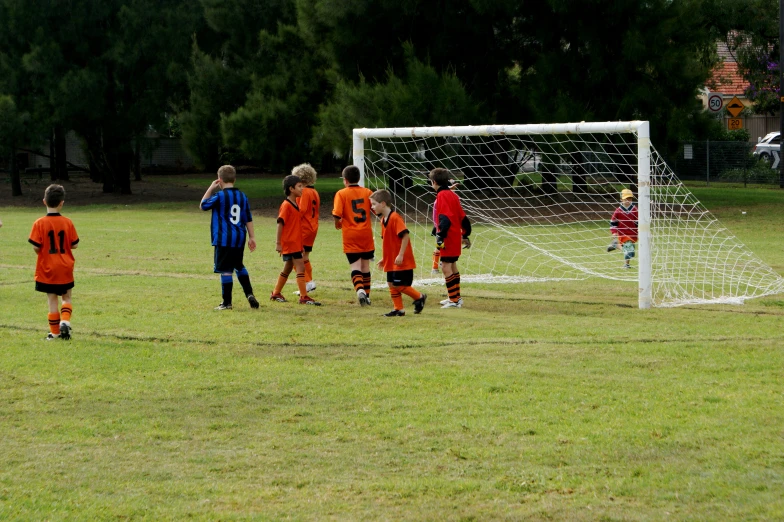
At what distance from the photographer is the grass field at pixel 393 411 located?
15.8ft

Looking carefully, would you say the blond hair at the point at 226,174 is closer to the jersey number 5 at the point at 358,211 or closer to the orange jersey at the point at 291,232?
the orange jersey at the point at 291,232

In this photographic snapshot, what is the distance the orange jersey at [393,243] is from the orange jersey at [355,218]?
82 cm

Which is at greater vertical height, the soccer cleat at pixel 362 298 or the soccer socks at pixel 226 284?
the soccer socks at pixel 226 284

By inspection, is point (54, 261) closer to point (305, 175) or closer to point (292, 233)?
point (292, 233)

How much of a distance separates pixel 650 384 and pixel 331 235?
14.5 metres

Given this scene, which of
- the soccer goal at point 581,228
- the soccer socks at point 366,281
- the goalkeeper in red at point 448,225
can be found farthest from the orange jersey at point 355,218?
the soccer goal at point 581,228

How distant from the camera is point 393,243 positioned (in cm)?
1011

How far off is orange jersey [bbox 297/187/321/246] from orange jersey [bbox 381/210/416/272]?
143cm

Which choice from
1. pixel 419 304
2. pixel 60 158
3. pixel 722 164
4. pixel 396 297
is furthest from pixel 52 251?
pixel 60 158

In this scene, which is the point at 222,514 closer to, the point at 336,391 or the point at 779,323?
the point at 336,391

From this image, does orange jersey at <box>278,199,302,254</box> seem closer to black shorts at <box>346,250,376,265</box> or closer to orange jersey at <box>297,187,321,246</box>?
orange jersey at <box>297,187,321,246</box>

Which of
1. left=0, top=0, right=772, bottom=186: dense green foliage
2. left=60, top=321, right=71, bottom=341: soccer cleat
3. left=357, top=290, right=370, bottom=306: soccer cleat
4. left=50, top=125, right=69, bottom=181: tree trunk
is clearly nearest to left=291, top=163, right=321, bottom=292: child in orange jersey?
left=357, top=290, right=370, bottom=306: soccer cleat

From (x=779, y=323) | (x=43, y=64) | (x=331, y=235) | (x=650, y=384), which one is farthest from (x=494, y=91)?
(x=650, y=384)

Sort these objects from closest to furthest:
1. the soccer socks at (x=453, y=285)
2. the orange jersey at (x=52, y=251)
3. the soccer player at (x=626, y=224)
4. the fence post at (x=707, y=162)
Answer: the orange jersey at (x=52, y=251) → the soccer socks at (x=453, y=285) → the soccer player at (x=626, y=224) → the fence post at (x=707, y=162)
